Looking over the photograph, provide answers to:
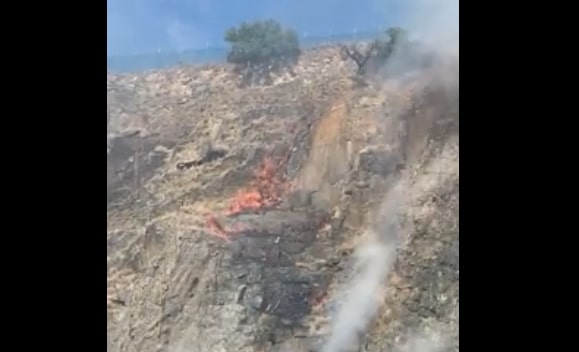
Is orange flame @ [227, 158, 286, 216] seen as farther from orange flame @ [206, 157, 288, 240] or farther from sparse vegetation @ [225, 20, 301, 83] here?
sparse vegetation @ [225, 20, 301, 83]

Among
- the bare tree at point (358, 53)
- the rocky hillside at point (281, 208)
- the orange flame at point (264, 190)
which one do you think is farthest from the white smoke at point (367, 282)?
the bare tree at point (358, 53)

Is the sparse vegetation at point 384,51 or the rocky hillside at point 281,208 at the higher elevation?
the sparse vegetation at point 384,51

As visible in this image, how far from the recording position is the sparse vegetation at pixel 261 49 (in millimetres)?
1821

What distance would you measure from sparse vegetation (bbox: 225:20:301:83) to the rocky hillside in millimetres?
34

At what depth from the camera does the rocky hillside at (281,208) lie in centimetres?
179

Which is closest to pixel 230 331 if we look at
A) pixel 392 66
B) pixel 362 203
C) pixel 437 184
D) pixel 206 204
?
pixel 206 204

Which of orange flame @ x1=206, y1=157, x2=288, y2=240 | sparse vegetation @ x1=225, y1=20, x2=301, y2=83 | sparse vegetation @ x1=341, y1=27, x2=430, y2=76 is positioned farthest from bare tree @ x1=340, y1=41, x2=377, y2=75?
orange flame @ x1=206, y1=157, x2=288, y2=240

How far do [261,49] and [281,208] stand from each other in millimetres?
383

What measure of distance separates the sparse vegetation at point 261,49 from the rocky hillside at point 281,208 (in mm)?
34

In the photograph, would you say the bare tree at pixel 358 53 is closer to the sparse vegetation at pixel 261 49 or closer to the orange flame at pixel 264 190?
the sparse vegetation at pixel 261 49

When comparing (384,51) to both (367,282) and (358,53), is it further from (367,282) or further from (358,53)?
(367,282)

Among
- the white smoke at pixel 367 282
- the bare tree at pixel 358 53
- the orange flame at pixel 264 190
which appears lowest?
the white smoke at pixel 367 282

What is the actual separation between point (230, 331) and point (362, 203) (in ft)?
1.42
